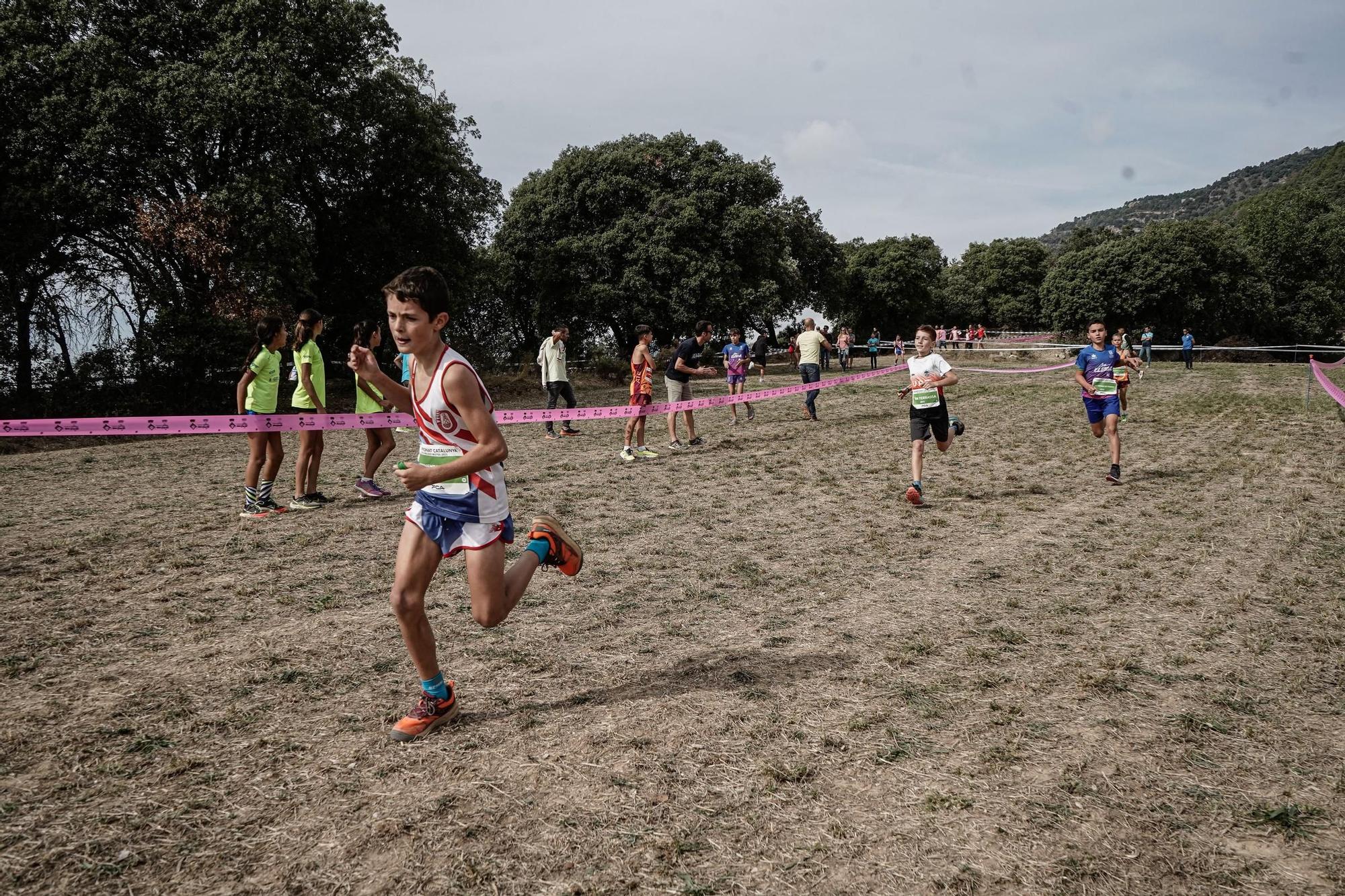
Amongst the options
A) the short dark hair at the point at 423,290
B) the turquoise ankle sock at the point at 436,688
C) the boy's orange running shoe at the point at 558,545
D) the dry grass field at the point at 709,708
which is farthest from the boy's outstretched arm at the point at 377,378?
the dry grass field at the point at 709,708

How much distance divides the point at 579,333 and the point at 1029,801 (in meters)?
37.9

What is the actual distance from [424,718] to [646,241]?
3321 centimetres

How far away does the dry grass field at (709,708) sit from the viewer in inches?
110

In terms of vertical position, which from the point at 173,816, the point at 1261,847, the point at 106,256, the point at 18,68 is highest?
the point at 18,68

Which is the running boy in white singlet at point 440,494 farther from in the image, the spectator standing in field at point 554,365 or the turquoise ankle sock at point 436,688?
the spectator standing in field at point 554,365

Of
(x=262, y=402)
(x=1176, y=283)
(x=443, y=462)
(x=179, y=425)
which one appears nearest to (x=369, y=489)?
(x=262, y=402)

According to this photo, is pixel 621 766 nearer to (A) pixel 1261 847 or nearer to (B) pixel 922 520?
(A) pixel 1261 847

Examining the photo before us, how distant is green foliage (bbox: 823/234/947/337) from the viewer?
7267 cm

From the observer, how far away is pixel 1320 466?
34.2ft

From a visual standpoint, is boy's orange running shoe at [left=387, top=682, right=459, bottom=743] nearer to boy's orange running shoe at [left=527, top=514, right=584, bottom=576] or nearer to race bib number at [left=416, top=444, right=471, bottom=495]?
boy's orange running shoe at [left=527, top=514, right=584, bottom=576]

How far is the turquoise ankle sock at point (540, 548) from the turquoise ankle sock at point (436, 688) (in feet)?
2.58

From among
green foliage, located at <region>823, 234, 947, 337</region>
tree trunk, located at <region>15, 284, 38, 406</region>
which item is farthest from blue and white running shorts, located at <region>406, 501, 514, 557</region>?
green foliage, located at <region>823, 234, 947, 337</region>

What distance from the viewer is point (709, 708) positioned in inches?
157

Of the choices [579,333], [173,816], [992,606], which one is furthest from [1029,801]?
[579,333]
